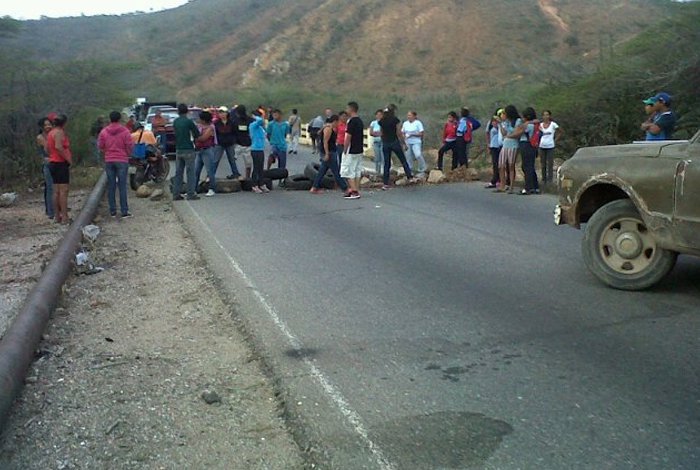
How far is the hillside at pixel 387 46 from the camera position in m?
61.9

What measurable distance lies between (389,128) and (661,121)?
7.04 metres

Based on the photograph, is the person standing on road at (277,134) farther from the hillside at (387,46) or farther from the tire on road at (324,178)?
the hillside at (387,46)

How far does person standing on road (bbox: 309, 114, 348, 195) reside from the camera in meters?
15.4

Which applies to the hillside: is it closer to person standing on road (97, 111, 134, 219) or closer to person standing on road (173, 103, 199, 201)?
person standing on road (173, 103, 199, 201)

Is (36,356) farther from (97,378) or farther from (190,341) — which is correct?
(190,341)

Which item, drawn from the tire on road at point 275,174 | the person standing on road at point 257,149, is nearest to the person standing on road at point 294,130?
the tire on road at point 275,174

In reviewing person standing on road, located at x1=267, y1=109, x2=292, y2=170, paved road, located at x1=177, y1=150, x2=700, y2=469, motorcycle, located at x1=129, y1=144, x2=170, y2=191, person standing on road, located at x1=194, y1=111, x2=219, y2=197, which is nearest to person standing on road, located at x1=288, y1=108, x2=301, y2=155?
motorcycle, located at x1=129, y1=144, x2=170, y2=191

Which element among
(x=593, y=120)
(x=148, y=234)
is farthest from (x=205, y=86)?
(x=148, y=234)

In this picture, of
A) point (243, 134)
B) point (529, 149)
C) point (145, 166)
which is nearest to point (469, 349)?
point (529, 149)

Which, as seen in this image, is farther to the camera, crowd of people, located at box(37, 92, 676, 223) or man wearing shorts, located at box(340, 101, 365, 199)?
man wearing shorts, located at box(340, 101, 365, 199)

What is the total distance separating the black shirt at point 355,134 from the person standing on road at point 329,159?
0.87 meters

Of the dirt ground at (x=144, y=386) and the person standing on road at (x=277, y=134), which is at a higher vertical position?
the person standing on road at (x=277, y=134)

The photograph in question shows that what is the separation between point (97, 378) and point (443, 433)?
99.4 inches

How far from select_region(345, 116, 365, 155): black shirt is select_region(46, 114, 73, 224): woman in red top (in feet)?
16.4
